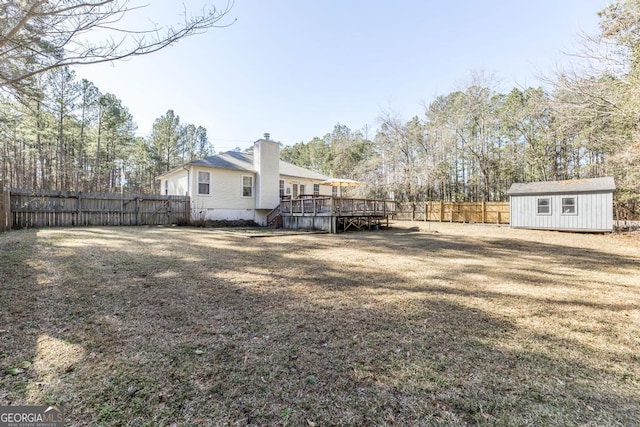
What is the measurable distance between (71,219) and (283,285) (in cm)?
1382

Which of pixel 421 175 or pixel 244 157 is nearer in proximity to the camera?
pixel 244 157

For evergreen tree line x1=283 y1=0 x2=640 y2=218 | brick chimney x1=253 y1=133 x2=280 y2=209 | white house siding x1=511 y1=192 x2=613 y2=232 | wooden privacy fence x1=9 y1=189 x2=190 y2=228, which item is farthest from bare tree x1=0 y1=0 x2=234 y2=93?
evergreen tree line x1=283 y1=0 x2=640 y2=218

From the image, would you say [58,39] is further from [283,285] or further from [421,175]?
[421,175]

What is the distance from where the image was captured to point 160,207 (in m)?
15.5

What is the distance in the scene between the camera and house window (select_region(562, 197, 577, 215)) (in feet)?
49.8

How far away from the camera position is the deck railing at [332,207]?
13.9 metres

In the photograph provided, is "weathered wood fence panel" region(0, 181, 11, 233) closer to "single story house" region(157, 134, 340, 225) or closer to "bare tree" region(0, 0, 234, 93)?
"single story house" region(157, 134, 340, 225)

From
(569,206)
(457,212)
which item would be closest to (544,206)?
(569,206)

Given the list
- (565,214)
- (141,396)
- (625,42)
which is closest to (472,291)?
(141,396)

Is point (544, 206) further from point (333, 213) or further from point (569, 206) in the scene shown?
point (333, 213)

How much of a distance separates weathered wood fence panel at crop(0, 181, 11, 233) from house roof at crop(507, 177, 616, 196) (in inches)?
952

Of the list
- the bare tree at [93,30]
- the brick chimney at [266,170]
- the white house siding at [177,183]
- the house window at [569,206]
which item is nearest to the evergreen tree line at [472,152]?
the house window at [569,206]

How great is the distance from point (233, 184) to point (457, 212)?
1773cm

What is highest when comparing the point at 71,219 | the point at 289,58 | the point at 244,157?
the point at 289,58
